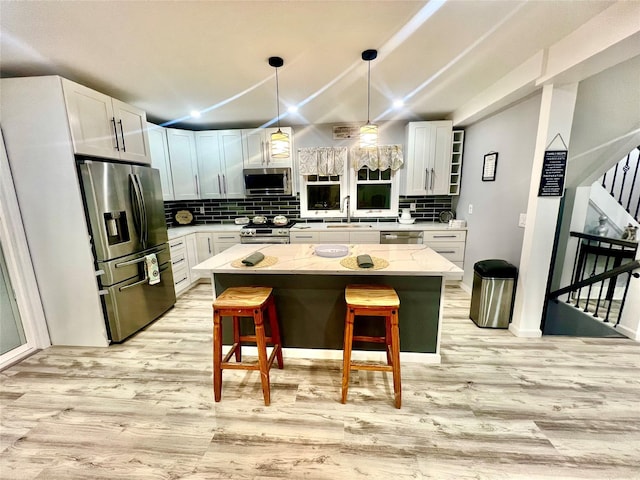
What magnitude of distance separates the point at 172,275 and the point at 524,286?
12.7ft

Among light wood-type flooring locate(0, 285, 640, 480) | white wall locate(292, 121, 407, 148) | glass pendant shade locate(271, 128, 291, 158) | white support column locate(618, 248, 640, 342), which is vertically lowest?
light wood-type flooring locate(0, 285, 640, 480)

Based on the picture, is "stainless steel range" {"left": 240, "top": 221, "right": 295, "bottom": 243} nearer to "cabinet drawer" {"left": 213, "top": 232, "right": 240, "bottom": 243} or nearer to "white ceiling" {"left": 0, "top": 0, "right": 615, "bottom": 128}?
Answer: "cabinet drawer" {"left": 213, "top": 232, "right": 240, "bottom": 243}

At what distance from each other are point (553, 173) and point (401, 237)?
1.88 meters

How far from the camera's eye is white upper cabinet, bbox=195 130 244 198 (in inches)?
158

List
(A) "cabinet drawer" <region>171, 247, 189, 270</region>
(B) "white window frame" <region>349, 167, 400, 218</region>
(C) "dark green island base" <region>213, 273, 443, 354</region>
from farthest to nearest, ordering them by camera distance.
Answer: (B) "white window frame" <region>349, 167, 400, 218</region> < (A) "cabinet drawer" <region>171, 247, 189, 270</region> < (C) "dark green island base" <region>213, 273, 443, 354</region>

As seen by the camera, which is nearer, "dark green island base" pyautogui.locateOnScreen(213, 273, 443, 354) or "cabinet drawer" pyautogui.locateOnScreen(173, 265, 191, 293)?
"dark green island base" pyautogui.locateOnScreen(213, 273, 443, 354)

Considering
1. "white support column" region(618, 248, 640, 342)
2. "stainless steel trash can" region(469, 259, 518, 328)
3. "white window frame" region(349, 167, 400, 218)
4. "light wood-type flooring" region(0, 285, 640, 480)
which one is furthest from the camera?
"white window frame" region(349, 167, 400, 218)

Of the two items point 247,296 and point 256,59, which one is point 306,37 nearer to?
point 256,59

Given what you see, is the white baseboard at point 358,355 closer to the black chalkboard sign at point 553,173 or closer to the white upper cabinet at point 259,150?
the black chalkboard sign at point 553,173

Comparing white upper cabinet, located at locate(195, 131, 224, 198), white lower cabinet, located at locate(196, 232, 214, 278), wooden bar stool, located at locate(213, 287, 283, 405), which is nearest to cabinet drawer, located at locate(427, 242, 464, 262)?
wooden bar stool, located at locate(213, 287, 283, 405)

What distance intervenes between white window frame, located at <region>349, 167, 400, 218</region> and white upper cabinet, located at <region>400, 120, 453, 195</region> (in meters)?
0.26

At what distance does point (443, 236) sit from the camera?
3.77 meters

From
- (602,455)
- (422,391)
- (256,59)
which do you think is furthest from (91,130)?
(602,455)

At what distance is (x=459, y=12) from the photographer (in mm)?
1536
